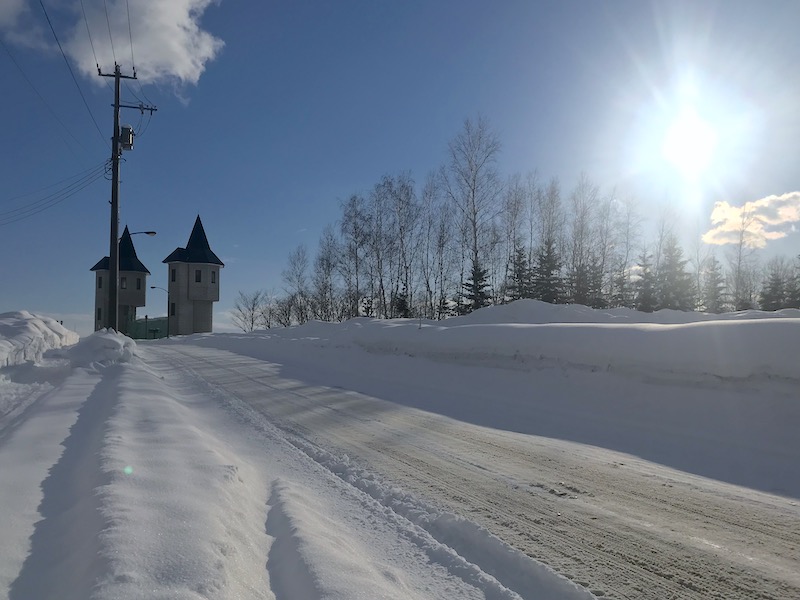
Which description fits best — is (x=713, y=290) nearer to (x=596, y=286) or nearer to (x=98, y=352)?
(x=596, y=286)

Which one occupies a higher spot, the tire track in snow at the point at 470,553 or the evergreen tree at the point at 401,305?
the evergreen tree at the point at 401,305

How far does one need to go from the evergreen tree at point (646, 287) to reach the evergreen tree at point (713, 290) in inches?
452

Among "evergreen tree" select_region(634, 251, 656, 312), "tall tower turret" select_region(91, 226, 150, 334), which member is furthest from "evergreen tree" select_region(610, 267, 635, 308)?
"tall tower turret" select_region(91, 226, 150, 334)

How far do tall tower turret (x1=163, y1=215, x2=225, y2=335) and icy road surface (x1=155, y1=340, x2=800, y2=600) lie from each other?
46.6 metres

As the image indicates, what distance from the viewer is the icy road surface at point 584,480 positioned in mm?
3361

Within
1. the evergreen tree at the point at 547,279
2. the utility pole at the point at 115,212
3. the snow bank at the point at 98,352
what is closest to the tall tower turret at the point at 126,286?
the utility pole at the point at 115,212

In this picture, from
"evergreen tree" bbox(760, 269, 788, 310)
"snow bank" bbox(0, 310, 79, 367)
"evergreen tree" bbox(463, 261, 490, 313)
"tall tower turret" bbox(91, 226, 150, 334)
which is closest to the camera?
"snow bank" bbox(0, 310, 79, 367)

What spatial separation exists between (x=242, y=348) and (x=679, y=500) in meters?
23.6

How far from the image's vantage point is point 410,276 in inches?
1601

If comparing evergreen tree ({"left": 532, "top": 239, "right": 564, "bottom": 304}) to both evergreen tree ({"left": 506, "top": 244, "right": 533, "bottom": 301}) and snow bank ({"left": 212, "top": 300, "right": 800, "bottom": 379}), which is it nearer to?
evergreen tree ({"left": 506, "top": 244, "right": 533, "bottom": 301})

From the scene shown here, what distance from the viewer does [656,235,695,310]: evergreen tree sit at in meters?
39.7

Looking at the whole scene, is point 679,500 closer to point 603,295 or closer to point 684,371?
point 684,371

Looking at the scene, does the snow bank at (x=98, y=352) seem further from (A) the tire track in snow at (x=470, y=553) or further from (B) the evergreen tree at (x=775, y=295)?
(B) the evergreen tree at (x=775, y=295)

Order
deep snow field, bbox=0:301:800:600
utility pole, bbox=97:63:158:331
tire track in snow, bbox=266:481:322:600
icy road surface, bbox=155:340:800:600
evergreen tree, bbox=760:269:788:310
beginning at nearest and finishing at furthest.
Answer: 1. tire track in snow, bbox=266:481:322:600
2. deep snow field, bbox=0:301:800:600
3. icy road surface, bbox=155:340:800:600
4. utility pole, bbox=97:63:158:331
5. evergreen tree, bbox=760:269:788:310
